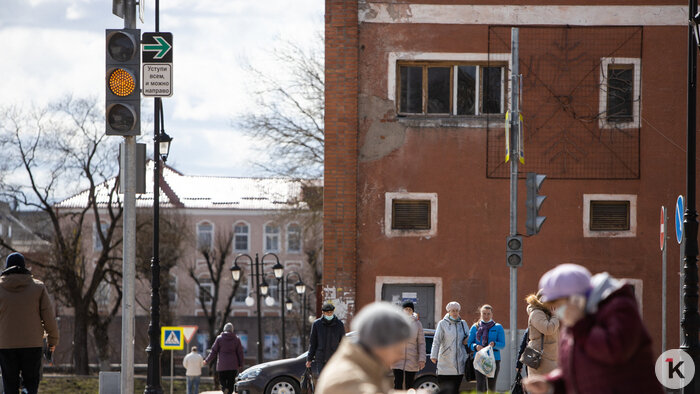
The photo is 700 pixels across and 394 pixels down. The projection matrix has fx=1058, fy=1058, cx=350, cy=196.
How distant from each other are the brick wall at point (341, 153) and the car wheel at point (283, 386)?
3.86 m

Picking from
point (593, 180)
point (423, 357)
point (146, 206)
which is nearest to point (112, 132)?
point (423, 357)

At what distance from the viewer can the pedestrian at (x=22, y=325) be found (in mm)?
10273

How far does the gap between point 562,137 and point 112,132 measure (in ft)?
46.0

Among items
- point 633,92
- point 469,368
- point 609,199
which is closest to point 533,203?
point 469,368

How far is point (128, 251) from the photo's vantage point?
10.9 meters

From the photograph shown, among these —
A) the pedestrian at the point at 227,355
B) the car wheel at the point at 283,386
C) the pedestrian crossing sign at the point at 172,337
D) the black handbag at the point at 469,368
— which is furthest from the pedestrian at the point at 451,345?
the pedestrian crossing sign at the point at 172,337

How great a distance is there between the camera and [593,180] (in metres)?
22.8

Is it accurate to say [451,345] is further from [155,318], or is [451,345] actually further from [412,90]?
[155,318]

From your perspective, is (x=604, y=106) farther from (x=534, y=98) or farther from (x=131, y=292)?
(x=131, y=292)

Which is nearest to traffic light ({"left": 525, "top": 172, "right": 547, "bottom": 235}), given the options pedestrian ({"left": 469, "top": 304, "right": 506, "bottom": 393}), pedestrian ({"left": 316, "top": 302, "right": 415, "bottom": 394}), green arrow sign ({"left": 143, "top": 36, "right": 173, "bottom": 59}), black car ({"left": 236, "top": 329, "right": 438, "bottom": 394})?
pedestrian ({"left": 469, "top": 304, "right": 506, "bottom": 393})

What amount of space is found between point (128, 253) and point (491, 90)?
13.7 metres

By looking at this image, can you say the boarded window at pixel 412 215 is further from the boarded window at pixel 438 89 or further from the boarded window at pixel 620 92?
the boarded window at pixel 620 92

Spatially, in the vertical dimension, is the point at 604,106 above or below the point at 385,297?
above

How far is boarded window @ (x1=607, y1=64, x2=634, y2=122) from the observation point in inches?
899
